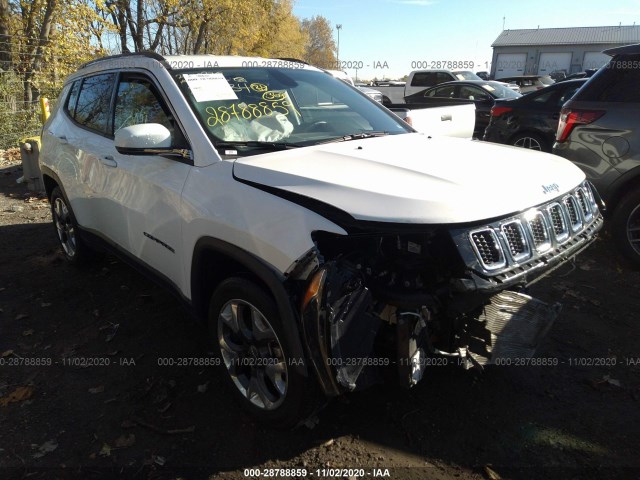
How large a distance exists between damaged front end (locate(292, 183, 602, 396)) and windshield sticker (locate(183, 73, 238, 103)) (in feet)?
4.52

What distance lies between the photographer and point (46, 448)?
101 inches

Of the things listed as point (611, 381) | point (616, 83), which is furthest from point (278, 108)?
point (616, 83)

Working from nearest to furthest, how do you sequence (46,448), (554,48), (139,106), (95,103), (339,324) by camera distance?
1. (339,324)
2. (46,448)
3. (139,106)
4. (95,103)
5. (554,48)

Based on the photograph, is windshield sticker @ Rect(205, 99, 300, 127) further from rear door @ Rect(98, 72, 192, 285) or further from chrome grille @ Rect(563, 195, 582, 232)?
chrome grille @ Rect(563, 195, 582, 232)

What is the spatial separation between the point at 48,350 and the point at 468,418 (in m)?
2.93

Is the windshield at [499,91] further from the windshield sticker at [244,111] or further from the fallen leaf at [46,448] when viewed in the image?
the fallen leaf at [46,448]

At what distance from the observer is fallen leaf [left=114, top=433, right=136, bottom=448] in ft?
8.39

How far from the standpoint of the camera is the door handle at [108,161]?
137 inches

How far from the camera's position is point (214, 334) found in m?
2.76

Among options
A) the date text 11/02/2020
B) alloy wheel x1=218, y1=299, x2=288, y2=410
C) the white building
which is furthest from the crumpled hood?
the white building

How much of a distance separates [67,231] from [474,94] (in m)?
11.0

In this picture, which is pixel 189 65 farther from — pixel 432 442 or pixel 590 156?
pixel 590 156

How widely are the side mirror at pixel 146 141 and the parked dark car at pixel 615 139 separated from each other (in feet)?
12.5

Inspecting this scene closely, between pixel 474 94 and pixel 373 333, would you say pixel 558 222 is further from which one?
pixel 474 94
